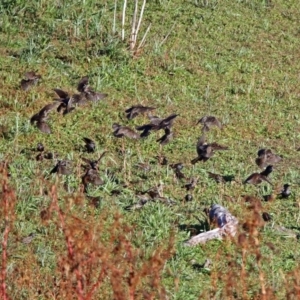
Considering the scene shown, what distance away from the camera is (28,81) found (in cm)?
771

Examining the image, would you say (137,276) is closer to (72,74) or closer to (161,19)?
(72,74)

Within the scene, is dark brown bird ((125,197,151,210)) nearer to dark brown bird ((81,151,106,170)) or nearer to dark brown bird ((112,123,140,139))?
dark brown bird ((81,151,106,170))

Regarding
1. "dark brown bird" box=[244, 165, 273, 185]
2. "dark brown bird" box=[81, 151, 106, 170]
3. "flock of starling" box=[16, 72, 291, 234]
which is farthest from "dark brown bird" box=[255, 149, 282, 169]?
"dark brown bird" box=[81, 151, 106, 170]

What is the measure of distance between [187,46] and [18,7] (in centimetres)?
170

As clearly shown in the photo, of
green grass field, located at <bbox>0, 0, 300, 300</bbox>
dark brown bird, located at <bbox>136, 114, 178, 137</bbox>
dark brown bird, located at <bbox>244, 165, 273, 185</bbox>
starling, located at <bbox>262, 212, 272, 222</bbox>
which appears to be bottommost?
green grass field, located at <bbox>0, 0, 300, 300</bbox>

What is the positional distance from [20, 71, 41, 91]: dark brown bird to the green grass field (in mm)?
201

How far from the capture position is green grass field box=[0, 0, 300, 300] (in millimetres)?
5184

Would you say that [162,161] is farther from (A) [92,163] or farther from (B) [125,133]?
(A) [92,163]

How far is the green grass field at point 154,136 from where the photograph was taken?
518cm

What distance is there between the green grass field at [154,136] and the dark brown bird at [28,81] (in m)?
0.20

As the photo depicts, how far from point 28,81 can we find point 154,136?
3.63ft

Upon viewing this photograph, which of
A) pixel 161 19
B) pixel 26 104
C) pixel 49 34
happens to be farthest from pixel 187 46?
pixel 26 104

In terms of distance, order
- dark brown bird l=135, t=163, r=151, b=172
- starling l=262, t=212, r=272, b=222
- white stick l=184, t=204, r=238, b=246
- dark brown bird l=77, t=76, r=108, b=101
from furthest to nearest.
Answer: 1. dark brown bird l=135, t=163, r=151, b=172
2. dark brown bird l=77, t=76, r=108, b=101
3. starling l=262, t=212, r=272, b=222
4. white stick l=184, t=204, r=238, b=246

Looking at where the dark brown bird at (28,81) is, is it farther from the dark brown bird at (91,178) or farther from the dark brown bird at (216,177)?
the dark brown bird at (216,177)
